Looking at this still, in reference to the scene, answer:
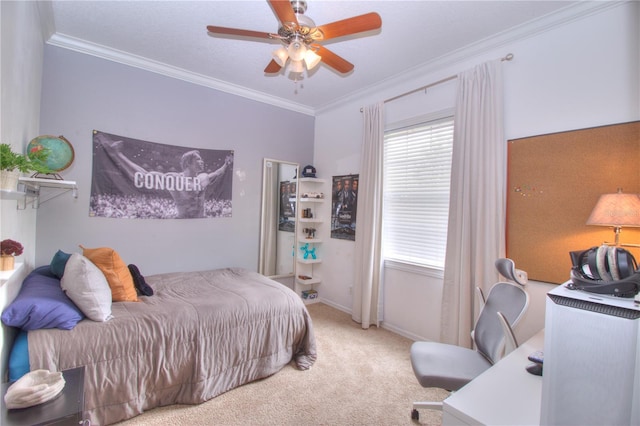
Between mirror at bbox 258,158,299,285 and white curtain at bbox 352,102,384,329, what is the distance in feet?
3.75

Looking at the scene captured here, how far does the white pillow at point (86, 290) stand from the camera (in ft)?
5.99

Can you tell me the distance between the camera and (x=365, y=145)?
3.55 meters

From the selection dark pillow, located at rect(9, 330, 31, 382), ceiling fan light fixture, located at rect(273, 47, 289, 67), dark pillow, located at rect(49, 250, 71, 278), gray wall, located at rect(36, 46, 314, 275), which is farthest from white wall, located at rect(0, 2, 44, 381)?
ceiling fan light fixture, located at rect(273, 47, 289, 67)

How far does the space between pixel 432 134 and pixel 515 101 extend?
78cm

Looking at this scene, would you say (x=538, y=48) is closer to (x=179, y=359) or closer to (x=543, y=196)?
(x=543, y=196)

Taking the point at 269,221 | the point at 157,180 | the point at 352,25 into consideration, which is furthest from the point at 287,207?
the point at 352,25

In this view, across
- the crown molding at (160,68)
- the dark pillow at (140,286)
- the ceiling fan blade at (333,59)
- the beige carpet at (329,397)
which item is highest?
the crown molding at (160,68)

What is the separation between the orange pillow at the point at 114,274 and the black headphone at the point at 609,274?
Answer: 2.62 meters

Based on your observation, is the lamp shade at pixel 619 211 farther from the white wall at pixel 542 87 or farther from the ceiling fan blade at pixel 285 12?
the ceiling fan blade at pixel 285 12

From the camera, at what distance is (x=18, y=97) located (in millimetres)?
1726

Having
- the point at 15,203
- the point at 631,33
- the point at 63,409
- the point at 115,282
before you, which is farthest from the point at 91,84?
the point at 631,33

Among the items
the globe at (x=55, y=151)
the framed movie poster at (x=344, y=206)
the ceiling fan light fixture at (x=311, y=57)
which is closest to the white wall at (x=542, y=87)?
the framed movie poster at (x=344, y=206)

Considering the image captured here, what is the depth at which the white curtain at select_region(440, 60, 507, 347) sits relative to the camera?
2426 millimetres

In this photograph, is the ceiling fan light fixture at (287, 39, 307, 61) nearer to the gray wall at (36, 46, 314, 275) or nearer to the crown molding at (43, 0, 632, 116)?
the crown molding at (43, 0, 632, 116)
